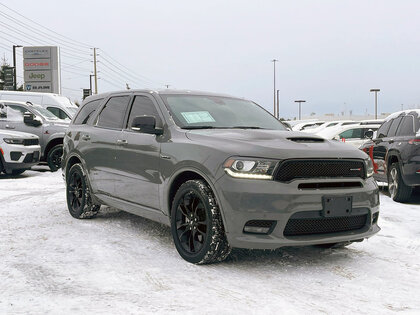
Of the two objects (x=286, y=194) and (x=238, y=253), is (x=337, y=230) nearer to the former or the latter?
(x=286, y=194)

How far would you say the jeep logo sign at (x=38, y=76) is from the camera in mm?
62903

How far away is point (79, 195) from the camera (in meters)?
6.72

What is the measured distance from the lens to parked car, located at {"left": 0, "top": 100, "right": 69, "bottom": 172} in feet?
46.6

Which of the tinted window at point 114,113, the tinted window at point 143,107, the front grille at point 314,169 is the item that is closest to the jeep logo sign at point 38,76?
the tinted window at point 114,113

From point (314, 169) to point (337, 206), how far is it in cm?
37

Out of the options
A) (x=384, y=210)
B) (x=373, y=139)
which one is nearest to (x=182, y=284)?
(x=384, y=210)

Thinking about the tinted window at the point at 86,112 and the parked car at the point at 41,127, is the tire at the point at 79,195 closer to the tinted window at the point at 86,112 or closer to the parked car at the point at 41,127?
the tinted window at the point at 86,112

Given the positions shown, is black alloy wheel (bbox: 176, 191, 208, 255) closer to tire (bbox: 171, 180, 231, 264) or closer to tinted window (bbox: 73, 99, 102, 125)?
tire (bbox: 171, 180, 231, 264)

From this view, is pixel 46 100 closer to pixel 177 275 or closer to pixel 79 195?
pixel 79 195

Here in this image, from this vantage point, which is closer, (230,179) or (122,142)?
(230,179)

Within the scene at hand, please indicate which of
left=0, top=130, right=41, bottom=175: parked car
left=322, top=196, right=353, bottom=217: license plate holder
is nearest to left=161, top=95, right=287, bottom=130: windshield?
left=322, top=196, right=353, bottom=217: license plate holder

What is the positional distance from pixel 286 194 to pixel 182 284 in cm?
110

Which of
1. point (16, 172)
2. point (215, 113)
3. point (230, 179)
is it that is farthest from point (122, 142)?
point (16, 172)

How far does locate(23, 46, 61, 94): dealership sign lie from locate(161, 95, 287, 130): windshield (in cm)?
6059
